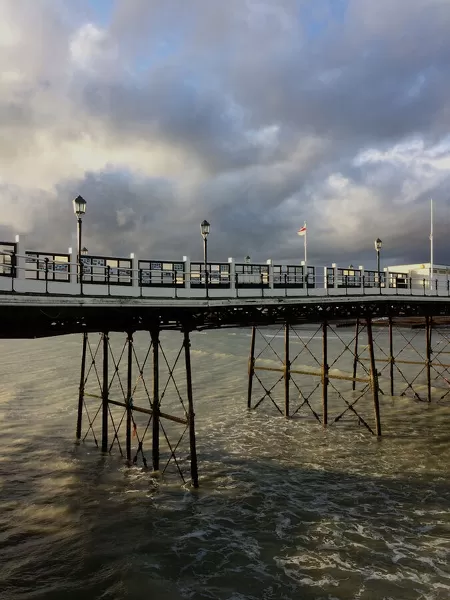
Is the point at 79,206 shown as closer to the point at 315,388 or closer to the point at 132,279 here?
the point at 132,279

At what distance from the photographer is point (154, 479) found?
49.1 ft

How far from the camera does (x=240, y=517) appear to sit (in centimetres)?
1246

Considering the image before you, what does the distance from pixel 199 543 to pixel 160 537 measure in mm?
1053

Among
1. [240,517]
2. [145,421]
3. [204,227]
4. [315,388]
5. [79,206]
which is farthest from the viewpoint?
[315,388]

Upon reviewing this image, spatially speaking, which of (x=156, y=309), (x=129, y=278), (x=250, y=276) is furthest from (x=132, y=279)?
(x=250, y=276)

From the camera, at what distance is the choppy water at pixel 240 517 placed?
9570mm

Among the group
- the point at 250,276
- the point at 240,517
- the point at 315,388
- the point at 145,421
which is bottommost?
the point at 240,517

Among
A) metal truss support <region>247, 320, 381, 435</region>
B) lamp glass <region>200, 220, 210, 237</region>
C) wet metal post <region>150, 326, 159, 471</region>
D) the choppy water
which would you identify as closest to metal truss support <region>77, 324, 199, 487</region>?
wet metal post <region>150, 326, 159, 471</region>

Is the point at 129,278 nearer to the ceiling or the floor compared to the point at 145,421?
nearer to the ceiling

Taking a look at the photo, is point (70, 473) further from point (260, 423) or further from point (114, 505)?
point (260, 423)

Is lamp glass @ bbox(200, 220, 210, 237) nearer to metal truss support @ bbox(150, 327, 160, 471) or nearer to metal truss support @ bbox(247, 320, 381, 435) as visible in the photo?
metal truss support @ bbox(150, 327, 160, 471)

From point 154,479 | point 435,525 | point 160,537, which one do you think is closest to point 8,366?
point 154,479

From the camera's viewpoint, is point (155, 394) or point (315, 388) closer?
point (155, 394)

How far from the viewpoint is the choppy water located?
31.4 ft
